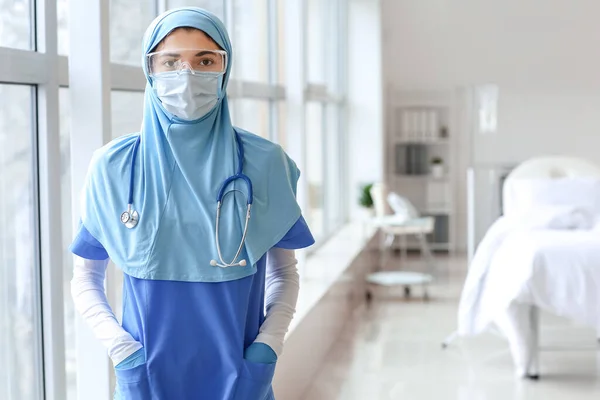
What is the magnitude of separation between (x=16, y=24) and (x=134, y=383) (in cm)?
112

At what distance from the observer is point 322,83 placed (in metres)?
7.93

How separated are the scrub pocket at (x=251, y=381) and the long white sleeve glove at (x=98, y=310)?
0.20 m

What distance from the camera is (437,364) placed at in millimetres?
5363

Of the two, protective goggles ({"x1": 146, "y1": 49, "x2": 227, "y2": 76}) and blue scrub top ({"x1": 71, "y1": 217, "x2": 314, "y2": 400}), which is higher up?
protective goggles ({"x1": 146, "y1": 49, "x2": 227, "y2": 76})

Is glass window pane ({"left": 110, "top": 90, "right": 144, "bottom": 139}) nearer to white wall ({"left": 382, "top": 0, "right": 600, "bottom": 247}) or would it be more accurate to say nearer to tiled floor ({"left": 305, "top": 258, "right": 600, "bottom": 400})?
tiled floor ({"left": 305, "top": 258, "right": 600, "bottom": 400})

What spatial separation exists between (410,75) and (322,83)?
2233 mm

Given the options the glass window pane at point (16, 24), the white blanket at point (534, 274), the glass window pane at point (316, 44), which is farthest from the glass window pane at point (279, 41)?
the glass window pane at point (16, 24)

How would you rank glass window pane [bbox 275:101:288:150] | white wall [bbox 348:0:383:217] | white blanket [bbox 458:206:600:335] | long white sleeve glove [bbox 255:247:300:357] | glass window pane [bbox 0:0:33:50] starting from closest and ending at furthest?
long white sleeve glove [bbox 255:247:300:357], glass window pane [bbox 0:0:33:50], white blanket [bbox 458:206:600:335], glass window pane [bbox 275:101:288:150], white wall [bbox 348:0:383:217]

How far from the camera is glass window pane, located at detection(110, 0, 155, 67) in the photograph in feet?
10.3

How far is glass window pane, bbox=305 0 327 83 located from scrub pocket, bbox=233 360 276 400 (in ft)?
19.1

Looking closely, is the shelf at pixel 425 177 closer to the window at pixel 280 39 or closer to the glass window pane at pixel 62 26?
the window at pixel 280 39

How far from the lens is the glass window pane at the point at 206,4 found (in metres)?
3.80

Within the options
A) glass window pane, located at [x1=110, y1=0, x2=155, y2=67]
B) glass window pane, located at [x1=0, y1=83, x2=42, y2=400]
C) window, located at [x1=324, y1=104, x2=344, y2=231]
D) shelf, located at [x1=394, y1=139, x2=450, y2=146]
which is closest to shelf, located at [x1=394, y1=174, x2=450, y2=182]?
shelf, located at [x1=394, y1=139, x2=450, y2=146]

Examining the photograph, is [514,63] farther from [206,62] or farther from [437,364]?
[206,62]
